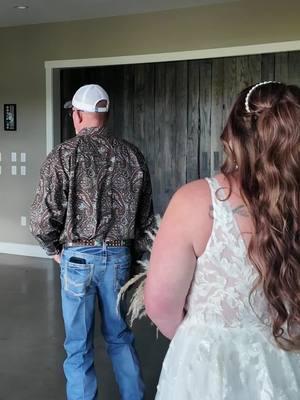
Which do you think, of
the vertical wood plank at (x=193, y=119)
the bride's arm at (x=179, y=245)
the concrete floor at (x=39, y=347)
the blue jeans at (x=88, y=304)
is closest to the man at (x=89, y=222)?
the blue jeans at (x=88, y=304)

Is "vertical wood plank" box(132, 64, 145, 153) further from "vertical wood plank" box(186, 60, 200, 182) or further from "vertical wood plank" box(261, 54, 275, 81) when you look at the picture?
"vertical wood plank" box(261, 54, 275, 81)

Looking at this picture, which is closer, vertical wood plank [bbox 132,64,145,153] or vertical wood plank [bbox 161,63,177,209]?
vertical wood plank [bbox 161,63,177,209]

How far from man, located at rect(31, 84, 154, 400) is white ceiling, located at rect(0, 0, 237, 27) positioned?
3.37m

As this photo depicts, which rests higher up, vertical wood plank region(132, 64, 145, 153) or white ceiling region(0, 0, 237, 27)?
white ceiling region(0, 0, 237, 27)

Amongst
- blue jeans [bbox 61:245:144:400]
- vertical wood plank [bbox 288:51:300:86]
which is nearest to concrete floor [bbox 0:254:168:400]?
blue jeans [bbox 61:245:144:400]

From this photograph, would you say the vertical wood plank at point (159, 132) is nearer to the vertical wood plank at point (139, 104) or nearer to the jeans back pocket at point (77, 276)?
the vertical wood plank at point (139, 104)

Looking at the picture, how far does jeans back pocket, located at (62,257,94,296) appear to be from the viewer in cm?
210

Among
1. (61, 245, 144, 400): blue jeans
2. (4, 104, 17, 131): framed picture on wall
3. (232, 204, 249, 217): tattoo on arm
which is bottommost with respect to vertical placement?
(61, 245, 144, 400): blue jeans

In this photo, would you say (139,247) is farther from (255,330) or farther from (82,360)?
(255,330)

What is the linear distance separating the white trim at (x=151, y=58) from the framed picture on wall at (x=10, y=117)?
1.57ft

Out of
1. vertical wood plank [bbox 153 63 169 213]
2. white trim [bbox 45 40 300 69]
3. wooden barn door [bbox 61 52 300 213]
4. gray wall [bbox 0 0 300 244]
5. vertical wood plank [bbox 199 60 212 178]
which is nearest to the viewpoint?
white trim [bbox 45 40 300 69]

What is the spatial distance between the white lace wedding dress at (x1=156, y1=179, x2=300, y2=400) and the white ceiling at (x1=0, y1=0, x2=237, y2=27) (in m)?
4.49

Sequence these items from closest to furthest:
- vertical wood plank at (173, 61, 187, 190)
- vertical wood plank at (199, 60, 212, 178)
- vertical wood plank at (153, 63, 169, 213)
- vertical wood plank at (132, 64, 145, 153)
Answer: vertical wood plank at (199, 60, 212, 178), vertical wood plank at (173, 61, 187, 190), vertical wood plank at (153, 63, 169, 213), vertical wood plank at (132, 64, 145, 153)

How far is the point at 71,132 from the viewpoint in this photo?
6516 millimetres
